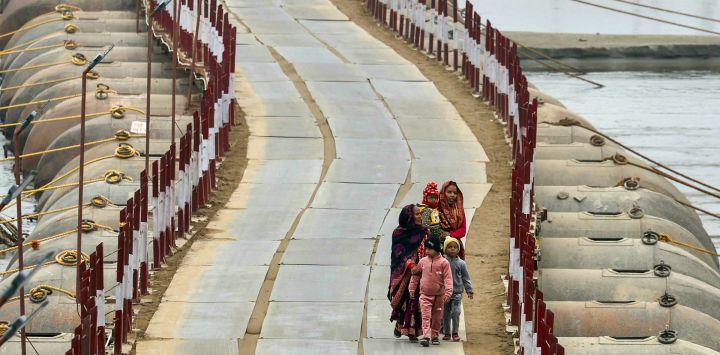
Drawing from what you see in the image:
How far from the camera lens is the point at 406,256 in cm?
1941

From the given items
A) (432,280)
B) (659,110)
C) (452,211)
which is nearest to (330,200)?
(452,211)

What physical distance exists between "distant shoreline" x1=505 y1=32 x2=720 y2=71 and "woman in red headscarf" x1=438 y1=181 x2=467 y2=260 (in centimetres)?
4393

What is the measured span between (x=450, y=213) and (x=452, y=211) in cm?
4

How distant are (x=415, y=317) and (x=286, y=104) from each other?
15.5m

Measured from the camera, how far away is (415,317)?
1955cm

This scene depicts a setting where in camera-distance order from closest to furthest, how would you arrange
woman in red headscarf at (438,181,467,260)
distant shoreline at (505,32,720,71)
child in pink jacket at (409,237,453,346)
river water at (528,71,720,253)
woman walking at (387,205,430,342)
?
1. child in pink jacket at (409,237,453,346)
2. woman walking at (387,205,430,342)
3. woman in red headscarf at (438,181,467,260)
4. river water at (528,71,720,253)
5. distant shoreline at (505,32,720,71)

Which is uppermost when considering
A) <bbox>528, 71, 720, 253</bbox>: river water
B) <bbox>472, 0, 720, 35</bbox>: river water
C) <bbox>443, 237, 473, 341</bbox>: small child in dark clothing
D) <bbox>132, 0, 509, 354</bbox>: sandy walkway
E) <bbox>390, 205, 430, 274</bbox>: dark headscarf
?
<bbox>390, 205, 430, 274</bbox>: dark headscarf

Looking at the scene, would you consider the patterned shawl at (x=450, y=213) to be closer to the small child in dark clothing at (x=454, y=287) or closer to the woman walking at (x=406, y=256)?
the small child in dark clothing at (x=454, y=287)

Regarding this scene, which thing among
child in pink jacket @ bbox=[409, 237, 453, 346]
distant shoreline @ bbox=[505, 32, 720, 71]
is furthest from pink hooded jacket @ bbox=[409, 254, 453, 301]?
distant shoreline @ bbox=[505, 32, 720, 71]

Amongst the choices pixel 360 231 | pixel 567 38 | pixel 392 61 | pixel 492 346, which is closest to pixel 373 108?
pixel 392 61

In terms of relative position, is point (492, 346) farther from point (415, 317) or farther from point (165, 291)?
point (165, 291)

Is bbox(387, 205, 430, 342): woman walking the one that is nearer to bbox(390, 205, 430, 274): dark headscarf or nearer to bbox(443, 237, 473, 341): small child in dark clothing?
bbox(390, 205, 430, 274): dark headscarf

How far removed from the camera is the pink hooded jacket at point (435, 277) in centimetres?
1905

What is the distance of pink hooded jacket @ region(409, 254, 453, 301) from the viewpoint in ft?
62.5
